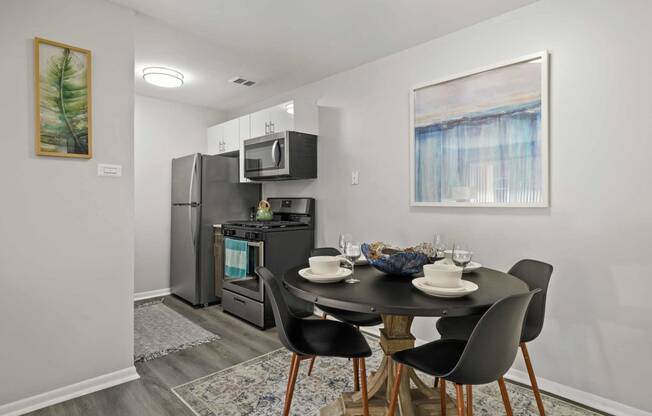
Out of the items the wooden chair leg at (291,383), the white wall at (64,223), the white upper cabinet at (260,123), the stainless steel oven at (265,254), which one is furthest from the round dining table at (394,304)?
the white upper cabinet at (260,123)

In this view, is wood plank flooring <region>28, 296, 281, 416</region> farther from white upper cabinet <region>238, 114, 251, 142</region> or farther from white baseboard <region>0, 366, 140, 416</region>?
white upper cabinet <region>238, 114, 251, 142</region>

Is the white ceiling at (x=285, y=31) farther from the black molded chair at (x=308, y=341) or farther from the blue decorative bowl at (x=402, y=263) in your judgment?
the black molded chair at (x=308, y=341)

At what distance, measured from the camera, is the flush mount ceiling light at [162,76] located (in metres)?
3.34

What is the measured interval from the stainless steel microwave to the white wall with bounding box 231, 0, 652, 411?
144cm

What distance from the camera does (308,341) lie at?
165cm

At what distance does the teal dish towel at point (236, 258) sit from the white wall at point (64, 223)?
1.18 meters

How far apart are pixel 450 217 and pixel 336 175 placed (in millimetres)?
1259

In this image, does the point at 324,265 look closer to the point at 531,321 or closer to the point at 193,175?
the point at 531,321

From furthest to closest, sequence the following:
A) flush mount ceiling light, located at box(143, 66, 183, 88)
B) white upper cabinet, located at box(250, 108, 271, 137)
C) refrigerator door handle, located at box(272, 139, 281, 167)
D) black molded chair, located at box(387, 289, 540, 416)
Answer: white upper cabinet, located at box(250, 108, 271, 137), refrigerator door handle, located at box(272, 139, 281, 167), flush mount ceiling light, located at box(143, 66, 183, 88), black molded chair, located at box(387, 289, 540, 416)

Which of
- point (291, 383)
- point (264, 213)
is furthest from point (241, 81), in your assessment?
point (291, 383)

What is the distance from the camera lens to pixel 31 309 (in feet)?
6.37

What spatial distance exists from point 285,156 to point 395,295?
2.31 m

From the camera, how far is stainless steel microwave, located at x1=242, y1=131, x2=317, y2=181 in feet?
11.3

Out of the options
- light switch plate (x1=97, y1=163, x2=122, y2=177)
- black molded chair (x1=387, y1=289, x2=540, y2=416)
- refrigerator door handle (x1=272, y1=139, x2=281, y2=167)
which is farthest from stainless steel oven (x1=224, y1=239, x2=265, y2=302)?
black molded chair (x1=387, y1=289, x2=540, y2=416)
